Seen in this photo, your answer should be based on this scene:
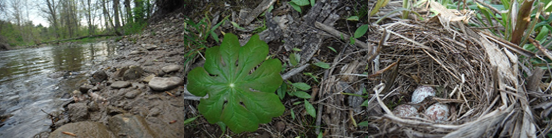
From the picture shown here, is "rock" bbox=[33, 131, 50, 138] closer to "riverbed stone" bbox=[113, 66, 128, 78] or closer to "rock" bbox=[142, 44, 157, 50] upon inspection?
"riverbed stone" bbox=[113, 66, 128, 78]

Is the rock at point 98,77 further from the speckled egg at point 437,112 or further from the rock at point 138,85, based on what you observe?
the speckled egg at point 437,112

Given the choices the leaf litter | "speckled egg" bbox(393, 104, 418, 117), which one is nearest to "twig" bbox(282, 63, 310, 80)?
the leaf litter

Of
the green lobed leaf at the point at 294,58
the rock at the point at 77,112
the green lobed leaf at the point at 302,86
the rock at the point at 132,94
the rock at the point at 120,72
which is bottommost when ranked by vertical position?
the rock at the point at 77,112

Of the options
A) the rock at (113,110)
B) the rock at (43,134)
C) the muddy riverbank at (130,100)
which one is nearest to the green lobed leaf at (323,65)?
the muddy riverbank at (130,100)

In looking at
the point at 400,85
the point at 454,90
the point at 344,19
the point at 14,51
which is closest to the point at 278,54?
the point at 344,19

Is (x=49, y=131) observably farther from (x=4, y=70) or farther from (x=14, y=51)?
(x=14, y=51)
